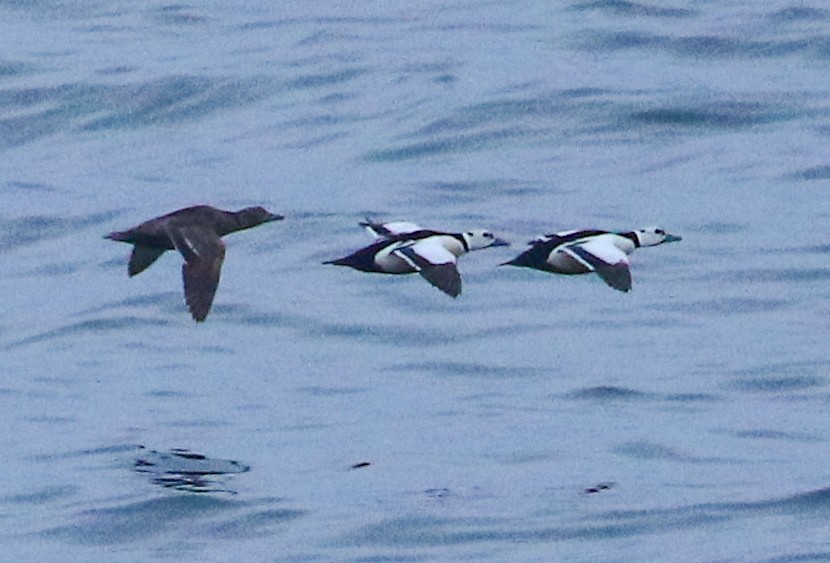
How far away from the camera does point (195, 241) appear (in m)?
15.4

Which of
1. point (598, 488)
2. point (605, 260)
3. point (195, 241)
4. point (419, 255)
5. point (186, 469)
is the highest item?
point (195, 241)

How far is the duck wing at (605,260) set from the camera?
15.1m

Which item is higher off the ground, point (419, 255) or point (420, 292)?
point (419, 255)

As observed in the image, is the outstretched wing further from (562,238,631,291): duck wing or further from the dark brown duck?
(562,238,631,291): duck wing

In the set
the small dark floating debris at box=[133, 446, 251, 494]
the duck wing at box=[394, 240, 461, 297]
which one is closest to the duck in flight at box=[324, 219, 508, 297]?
the duck wing at box=[394, 240, 461, 297]

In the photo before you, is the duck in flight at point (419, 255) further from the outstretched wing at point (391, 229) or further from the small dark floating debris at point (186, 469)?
the small dark floating debris at point (186, 469)

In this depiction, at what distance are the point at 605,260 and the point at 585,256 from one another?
119 mm

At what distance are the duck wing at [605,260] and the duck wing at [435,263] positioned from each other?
1.94ft

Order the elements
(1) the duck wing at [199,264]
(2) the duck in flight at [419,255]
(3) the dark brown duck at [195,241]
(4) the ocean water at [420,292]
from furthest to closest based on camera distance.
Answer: (4) the ocean water at [420,292] → (2) the duck in flight at [419,255] → (3) the dark brown duck at [195,241] → (1) the duck wing at [199,264]

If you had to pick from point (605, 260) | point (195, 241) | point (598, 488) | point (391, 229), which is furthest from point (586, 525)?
point (195, 241)

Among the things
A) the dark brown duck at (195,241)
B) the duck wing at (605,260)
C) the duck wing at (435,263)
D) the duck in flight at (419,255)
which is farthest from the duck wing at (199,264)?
the duck wing at (605,260)

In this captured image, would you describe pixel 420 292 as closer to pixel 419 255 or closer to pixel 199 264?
pixel 419 255

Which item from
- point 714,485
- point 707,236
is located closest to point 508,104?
point 707,236

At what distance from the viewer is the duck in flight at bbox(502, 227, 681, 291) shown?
49.8ft
